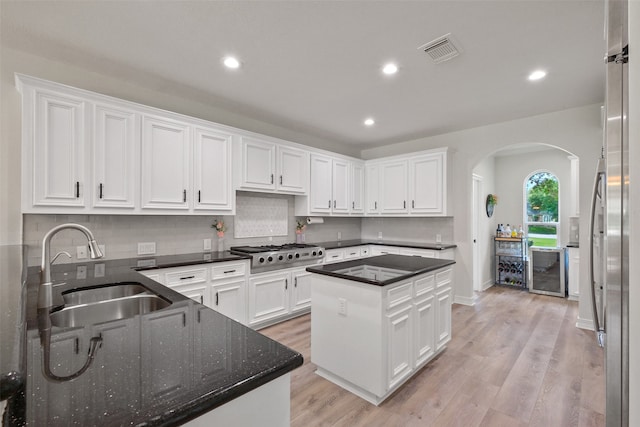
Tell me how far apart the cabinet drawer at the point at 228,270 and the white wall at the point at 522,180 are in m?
5.63

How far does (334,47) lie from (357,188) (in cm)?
315

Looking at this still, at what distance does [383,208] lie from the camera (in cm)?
522

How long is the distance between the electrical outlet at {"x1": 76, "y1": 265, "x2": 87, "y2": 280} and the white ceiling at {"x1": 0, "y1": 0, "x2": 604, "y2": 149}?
1.80 metres

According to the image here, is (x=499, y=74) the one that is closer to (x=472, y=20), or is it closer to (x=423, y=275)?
(x=472, y=20)

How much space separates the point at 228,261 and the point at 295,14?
2.35m

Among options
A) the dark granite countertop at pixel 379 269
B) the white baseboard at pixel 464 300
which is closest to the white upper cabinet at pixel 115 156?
the dark granite countertop at pixel 379 269

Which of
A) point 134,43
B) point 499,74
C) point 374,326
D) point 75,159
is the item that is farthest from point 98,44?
point 499,74

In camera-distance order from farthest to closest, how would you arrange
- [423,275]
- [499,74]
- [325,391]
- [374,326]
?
1. [499,74]
2. [423,275]
3. [325,391]
4. [374,326]

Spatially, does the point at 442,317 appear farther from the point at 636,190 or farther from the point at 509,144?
the point at 509,144

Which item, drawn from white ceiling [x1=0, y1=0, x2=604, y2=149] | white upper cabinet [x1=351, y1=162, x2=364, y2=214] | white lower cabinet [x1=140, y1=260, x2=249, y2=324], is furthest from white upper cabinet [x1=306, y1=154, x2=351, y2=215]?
white lower cabinet [x1=140, y1=260, x2=249, y2=324]

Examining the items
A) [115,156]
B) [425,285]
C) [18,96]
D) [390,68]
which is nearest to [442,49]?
[390,68]

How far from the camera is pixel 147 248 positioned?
318 cm

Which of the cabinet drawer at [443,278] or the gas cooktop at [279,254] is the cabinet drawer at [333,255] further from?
the cabinet drawer at [443,278]

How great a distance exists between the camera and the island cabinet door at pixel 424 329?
2.45m
